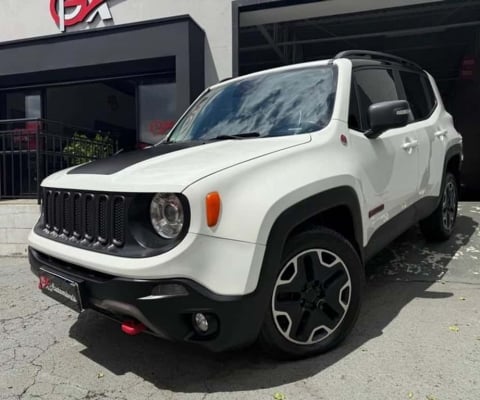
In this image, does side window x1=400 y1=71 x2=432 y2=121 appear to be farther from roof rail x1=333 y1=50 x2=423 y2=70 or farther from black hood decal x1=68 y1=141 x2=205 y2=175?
black hood decal x1=68 y1=141 x2=205 y2=175

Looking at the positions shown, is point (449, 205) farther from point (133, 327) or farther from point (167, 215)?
point (133, 327)

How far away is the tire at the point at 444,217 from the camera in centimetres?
457

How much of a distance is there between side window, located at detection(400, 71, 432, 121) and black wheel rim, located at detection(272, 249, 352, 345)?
2025mm

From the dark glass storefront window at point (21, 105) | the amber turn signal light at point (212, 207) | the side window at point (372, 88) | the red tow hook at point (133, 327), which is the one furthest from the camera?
the dark glass storefront window at point (21, 105)

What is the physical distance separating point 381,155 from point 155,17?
19.2 ft

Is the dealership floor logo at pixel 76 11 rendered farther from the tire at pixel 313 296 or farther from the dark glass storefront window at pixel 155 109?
the tire at pixel 313 296

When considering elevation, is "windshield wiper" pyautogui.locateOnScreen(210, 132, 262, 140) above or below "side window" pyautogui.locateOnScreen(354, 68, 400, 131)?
below

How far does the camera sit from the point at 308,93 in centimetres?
311

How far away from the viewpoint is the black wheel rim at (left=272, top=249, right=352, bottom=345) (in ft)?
8.01

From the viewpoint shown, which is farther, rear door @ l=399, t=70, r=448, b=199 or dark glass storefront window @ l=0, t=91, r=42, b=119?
dark glass storefront window @ l=0, t=91, r=42, b=119

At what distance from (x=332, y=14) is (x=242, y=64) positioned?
5.75 meters

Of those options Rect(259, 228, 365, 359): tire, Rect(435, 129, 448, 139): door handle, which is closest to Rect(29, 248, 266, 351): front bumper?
Rect(259, 228, 365, 359): tire

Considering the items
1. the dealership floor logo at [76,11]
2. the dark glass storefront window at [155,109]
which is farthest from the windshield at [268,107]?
the dealership floor logo at [76,11]

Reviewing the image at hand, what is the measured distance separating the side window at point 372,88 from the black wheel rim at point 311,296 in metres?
1.10
